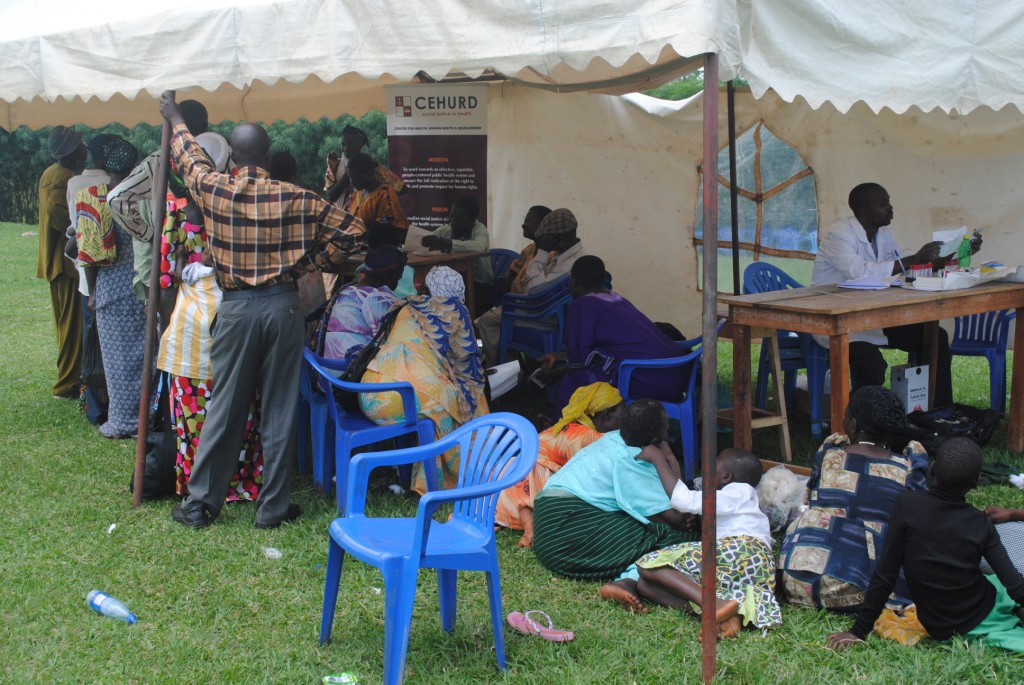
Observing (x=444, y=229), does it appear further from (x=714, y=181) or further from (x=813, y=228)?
(x=714, y=181)

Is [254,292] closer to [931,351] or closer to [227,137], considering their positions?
[931,351]

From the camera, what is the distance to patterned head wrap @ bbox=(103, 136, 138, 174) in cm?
604

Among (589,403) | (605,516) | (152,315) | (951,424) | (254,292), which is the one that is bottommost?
(605,516)

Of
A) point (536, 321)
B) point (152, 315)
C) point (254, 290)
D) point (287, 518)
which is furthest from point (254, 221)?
point (536, 321)

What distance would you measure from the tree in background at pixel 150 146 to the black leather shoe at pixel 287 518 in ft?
26.8

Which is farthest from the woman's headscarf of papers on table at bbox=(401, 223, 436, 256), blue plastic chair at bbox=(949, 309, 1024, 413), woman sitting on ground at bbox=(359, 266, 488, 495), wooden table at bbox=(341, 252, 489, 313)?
papers on table at bbox=(401, 223, 436, 256)

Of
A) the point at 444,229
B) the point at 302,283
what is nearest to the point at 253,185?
the point at 302,283

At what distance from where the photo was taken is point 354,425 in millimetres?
5141

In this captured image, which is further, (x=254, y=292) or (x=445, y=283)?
(x=445, y=283)

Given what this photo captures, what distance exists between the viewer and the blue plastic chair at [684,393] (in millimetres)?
5492

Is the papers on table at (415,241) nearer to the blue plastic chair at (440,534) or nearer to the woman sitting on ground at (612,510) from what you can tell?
the woman sitting on ground at (612,510)

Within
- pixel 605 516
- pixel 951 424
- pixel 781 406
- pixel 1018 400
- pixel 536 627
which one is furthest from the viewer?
pixel 1018 400

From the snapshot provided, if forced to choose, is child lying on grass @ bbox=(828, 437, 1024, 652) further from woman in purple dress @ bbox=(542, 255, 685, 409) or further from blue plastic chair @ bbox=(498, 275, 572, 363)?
blue plastic chair @ bbox=(498, 275, 572, 363)

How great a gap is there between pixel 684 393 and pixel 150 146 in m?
14.9
